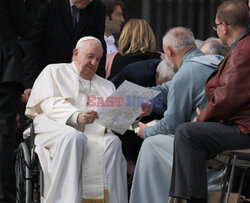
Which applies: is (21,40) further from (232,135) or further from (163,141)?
(232,135)

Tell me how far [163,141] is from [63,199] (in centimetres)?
92

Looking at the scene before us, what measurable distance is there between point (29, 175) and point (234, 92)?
1.85 meters

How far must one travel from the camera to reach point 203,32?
9.92 metres

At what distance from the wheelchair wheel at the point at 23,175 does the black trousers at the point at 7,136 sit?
143 mm

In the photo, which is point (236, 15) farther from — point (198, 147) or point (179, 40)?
point (198, 147)

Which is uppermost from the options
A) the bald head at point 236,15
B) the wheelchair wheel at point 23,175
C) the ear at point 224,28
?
the bald head at point 236,15

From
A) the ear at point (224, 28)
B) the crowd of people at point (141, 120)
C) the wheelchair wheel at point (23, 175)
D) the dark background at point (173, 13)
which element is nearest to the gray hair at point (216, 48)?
the crowd of people at point (141, 120)

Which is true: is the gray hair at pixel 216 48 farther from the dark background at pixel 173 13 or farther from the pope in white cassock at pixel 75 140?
the dark background at pixel 173 13

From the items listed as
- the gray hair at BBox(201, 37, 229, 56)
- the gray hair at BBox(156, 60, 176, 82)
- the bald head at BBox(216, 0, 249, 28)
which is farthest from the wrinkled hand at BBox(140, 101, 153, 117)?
the bald head at BBox(216, 0, 249, 28)

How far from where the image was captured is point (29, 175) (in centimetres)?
529

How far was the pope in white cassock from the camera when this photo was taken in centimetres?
524

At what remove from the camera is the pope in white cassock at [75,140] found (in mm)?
5242

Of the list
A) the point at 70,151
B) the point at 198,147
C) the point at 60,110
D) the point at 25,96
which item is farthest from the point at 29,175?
the point at 198,147

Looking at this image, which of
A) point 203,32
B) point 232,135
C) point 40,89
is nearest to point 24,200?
point 40,89
